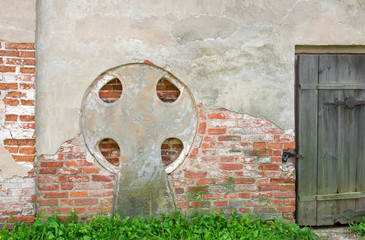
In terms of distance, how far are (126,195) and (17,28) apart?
6.13ft

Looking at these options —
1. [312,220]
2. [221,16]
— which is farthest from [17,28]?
[312,220]

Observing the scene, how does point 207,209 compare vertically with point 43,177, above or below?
below

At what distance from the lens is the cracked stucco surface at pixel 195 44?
3.01 metres

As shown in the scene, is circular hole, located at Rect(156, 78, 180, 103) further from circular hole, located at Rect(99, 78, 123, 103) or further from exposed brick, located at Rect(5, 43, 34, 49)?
exposed brick, located at Rect(5, 43, 34, 49)

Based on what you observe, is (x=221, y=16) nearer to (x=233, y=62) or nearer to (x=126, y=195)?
(x=233, y=62)

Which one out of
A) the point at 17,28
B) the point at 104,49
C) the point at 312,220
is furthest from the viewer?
the point at 312,220

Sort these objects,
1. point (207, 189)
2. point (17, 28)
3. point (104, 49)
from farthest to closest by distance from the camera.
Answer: point (207, 189) < point (104, 49) < point (17, 28)

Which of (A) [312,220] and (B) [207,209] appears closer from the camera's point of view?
(B) [207,209]

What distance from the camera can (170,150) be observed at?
3.33 metres

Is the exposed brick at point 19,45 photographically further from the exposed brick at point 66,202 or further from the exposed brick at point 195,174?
the exposed brick at point 195,174

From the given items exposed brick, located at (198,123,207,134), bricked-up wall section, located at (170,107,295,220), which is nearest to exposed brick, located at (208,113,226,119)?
bricked-up wall section, located at (170,107,295,220)

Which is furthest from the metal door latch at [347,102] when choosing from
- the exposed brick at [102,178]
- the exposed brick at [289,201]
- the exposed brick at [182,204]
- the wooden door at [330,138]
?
the exposed brick at [102,178]

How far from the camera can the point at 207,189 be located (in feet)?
10.7

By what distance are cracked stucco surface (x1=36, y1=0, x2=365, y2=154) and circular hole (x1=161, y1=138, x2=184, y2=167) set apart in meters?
0.52
